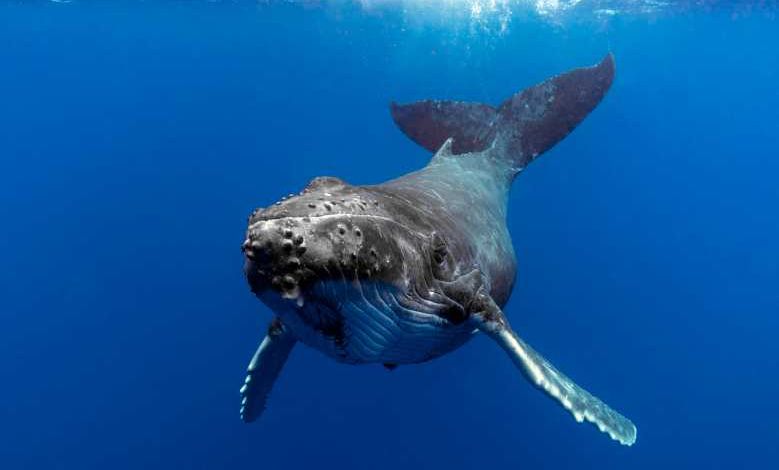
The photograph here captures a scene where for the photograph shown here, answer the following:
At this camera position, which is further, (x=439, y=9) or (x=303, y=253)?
(x=439, y=9)

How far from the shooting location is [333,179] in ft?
17.5

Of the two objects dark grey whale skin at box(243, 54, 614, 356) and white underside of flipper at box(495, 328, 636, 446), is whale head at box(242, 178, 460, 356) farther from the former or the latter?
white underside of flipper at box(495, 328, 636, 446)

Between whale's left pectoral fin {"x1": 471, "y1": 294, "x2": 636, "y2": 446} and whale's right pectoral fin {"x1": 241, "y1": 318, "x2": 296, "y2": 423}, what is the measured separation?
101 inches

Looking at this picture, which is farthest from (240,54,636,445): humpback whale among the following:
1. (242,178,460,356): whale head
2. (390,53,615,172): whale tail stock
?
(390,53,615,172): whale tail stock

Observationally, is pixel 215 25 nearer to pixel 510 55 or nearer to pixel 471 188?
pixel 510 55

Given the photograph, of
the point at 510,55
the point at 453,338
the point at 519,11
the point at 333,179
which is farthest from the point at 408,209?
the point at 510,55

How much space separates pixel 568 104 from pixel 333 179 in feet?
26.4

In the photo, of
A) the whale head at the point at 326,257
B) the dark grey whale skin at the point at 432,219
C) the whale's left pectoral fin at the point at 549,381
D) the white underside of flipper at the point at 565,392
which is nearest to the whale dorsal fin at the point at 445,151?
the dark grey whale skin at the point at 432,219

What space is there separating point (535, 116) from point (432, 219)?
6488mm

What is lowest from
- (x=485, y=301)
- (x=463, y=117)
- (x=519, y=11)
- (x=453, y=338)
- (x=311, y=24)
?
(x=453, y=338)

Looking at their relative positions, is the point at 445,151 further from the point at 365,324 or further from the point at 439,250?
the point at 365,324

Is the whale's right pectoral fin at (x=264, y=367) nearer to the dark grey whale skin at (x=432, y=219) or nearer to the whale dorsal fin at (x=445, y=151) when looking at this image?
the dark grey whale skin at (x=432, y=219)

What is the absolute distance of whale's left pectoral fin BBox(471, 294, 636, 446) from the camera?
596cm

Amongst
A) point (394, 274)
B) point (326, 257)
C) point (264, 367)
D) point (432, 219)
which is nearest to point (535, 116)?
point (432, 219)
